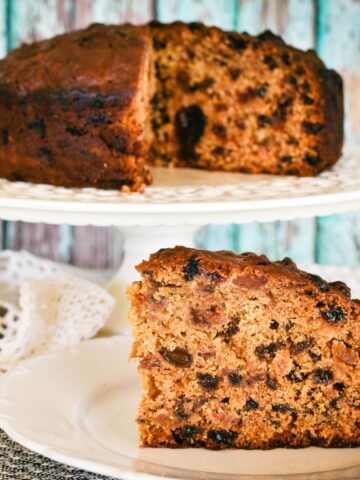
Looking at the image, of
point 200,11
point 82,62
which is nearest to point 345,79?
point 200,11

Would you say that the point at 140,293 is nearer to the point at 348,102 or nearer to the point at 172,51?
the point at 172,51

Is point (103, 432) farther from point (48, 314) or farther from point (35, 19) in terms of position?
point (35, 19)

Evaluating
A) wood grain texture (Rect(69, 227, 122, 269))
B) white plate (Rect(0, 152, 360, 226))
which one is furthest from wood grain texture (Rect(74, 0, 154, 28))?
white plate (Rect(0, 152, 360, 226))

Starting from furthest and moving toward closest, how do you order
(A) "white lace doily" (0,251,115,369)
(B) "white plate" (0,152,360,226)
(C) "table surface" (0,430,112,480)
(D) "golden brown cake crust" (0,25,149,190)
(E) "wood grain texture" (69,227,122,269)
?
(E) "wood grain texture" (69,227,122,269)
(A) "white lace doily" (0,251,115,369)
(D) "golden brown cake crust" (0,25,149,190)
(B) "white plate" (0,152,360,226)
(C) "table surface" (0,430,112,480)

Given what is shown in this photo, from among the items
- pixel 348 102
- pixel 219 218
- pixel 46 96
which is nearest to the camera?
pixel 219 218

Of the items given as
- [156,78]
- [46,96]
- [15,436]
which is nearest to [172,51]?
[156,78]

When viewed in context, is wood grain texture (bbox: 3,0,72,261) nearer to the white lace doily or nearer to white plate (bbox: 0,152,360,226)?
the white lace doily
